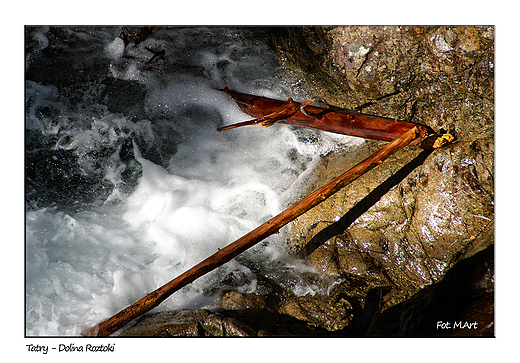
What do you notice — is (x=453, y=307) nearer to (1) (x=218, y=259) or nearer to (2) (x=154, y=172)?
(1) (x=218, y=259)

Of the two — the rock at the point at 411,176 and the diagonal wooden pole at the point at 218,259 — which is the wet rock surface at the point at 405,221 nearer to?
the rock at the point at 411,176

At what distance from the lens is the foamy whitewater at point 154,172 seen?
2.82 m

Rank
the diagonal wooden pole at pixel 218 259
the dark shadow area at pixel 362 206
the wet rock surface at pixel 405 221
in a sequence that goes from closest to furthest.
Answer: the diagonal wooden pole at pixel 218 259, the wet rock surface at pixel 405 221, the dark shadow area at pixel 362 206

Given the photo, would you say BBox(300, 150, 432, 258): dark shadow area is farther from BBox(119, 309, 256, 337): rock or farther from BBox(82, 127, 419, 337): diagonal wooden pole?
BBox(119, 309, 256, 337): rock

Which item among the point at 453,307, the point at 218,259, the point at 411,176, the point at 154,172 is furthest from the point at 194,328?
the point at 411,176

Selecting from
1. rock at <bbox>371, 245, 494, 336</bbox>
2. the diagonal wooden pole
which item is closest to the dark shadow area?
the diagonal wooden pole

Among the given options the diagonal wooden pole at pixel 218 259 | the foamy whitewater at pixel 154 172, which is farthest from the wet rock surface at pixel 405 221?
the foamy whitewater at pixel 154 172

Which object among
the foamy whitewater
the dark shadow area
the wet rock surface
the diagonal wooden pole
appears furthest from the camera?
the foamy whitewater

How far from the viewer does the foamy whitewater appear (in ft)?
9.27

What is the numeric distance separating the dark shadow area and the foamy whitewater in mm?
271

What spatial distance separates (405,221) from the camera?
2.62m

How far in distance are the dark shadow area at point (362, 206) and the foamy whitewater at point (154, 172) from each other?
10.7 inches

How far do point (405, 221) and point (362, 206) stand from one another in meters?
0.37

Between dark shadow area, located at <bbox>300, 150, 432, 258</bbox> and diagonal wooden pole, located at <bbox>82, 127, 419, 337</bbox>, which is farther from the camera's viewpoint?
dark shadow area, located at <bbox>300, 150, 432, 258</bbox>
